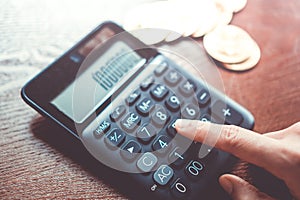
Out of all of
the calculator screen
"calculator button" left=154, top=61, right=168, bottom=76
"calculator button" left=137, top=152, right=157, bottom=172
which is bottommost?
"calculator button" left=137, top=152, right=157, bottom=172

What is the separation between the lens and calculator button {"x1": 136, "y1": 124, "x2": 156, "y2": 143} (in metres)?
0.42

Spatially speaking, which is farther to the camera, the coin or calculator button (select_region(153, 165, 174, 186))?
the coin

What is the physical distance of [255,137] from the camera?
398 millimetres

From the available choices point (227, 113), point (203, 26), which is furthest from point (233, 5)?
point (227, 113)

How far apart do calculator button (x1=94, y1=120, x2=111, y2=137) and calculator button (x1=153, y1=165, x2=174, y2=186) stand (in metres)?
0.06

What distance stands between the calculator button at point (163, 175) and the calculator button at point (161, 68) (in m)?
0.11

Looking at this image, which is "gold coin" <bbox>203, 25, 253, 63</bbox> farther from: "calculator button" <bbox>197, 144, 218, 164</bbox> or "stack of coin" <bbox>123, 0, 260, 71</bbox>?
"calculator button" <bbox>197, 144, 218, 164</bbox>

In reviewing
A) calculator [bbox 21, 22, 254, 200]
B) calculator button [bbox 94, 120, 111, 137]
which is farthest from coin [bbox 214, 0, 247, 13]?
calculator button [bbox 94, 120, 111, 137]

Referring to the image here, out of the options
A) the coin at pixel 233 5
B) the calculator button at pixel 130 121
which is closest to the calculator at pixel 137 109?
the calculator button at pixel 130 121

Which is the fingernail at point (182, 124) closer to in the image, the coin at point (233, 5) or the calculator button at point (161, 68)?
the calculator button at point (161, 68)

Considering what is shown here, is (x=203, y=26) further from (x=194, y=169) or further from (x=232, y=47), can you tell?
(x=194, y=169)

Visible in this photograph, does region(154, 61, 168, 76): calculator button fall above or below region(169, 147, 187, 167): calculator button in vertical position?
above

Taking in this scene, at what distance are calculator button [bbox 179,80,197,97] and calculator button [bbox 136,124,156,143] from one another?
5 cm

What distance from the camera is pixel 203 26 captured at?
20.4 inches
